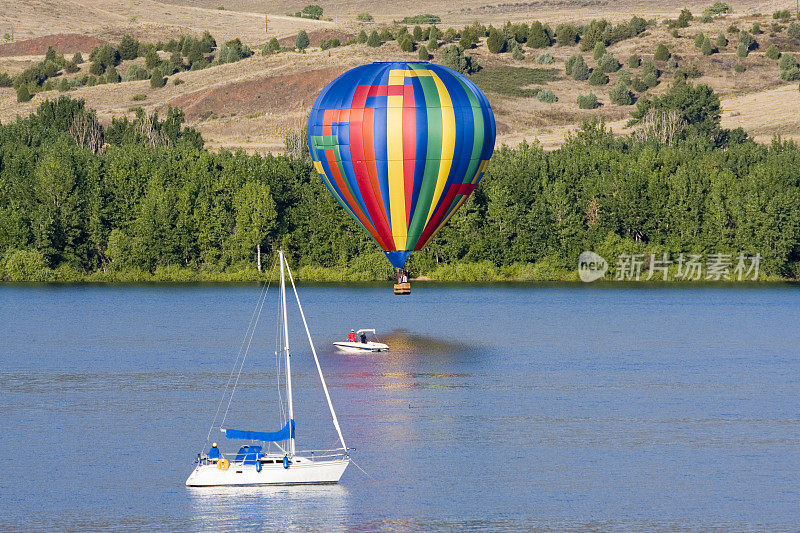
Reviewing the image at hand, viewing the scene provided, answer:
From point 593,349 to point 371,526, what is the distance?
4644cm

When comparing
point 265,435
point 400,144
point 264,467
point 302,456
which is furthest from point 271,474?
point 400,144

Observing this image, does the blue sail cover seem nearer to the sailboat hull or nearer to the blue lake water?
the sailboat hull

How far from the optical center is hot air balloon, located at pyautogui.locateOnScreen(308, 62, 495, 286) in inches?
3469

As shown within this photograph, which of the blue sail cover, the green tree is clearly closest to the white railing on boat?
the blue sail cover

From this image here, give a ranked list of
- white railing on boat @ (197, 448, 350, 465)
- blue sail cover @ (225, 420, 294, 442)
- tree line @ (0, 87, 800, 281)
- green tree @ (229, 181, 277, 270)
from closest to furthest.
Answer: blue sail cover @ (225, 420, 294, 442), white railing on boat @ (197, 448, 350, 465), tree line @ (0, 87, 800, 281), green tree @ (229, 181, 277, 270)

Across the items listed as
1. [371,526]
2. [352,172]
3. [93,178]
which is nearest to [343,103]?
[352,172]

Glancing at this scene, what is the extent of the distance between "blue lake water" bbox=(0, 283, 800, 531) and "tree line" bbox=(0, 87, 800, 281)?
28.4 meters

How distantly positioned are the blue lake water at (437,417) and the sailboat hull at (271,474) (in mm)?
396

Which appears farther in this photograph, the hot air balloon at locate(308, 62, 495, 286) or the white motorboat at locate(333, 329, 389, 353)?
the hot air balloon at locate(308, 62, 495, 286)

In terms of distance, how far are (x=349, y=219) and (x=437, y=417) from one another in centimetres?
8335

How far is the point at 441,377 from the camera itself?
78250 mm

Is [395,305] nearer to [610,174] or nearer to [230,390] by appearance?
[610,174]

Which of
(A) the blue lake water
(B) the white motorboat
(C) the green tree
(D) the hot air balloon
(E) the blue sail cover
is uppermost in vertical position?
(D) the hot air balloon

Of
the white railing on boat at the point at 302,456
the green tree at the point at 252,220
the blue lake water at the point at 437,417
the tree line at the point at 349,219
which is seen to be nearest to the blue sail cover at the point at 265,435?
the white railing on boat at the point at 302,456
